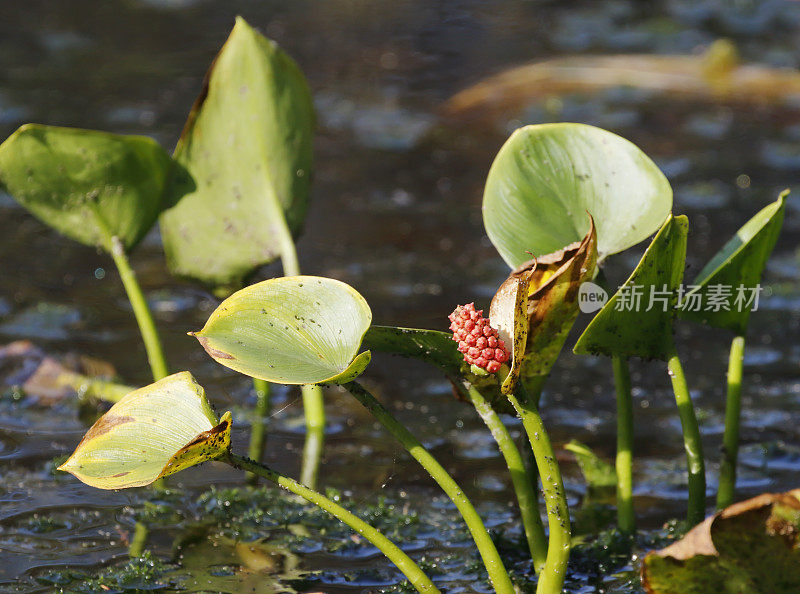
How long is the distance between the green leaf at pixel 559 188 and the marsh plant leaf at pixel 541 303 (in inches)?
5.2

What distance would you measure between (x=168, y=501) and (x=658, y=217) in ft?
2.80

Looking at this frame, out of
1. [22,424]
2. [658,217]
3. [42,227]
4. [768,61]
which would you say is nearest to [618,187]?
[658,217]

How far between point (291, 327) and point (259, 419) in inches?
34.1

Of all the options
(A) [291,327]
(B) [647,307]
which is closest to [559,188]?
(B) [647,307]

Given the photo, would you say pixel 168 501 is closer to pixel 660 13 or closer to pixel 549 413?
pixel 549 413

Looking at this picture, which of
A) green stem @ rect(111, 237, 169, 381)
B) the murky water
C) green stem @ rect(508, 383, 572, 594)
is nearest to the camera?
green stem @ rect(508, 383, 572, 594)

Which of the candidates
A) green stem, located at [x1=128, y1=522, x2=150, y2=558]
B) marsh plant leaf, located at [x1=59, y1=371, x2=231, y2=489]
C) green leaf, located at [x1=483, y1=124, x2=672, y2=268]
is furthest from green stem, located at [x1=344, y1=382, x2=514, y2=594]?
green stem, located at [x1=128, y1=522, x2=150, y2=558]

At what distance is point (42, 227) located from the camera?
2748 millimetres

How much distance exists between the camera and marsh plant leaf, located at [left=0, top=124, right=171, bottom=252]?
4.96ft

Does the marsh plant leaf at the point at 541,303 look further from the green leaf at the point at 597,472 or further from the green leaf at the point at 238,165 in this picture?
the green leaf at the point at 238,165

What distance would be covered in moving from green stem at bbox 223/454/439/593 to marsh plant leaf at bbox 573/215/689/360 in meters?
0.29

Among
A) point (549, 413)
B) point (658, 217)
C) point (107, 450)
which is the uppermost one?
point (658, 217)

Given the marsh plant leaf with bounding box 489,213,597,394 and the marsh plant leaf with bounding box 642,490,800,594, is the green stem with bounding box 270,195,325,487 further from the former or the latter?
the marsh plant leaf with bounding box 642,490,800,594

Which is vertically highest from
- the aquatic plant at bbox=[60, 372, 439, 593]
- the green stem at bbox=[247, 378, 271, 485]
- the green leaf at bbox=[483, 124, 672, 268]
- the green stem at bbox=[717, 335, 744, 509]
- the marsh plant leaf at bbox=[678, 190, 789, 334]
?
the green leaf at bbox=[483, 124, 672, 268]
